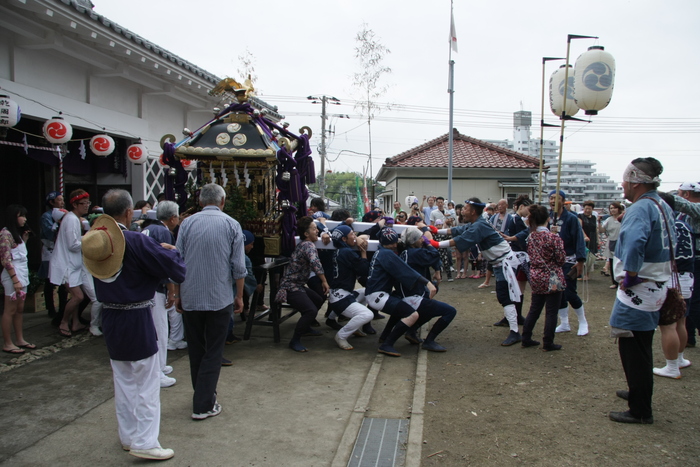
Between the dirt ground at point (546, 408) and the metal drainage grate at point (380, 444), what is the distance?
8.4 inches

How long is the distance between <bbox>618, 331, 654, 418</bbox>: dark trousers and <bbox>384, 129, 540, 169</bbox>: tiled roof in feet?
56.2

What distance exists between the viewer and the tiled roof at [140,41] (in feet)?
23.0

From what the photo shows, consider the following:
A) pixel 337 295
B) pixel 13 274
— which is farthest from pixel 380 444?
pixel 13 274

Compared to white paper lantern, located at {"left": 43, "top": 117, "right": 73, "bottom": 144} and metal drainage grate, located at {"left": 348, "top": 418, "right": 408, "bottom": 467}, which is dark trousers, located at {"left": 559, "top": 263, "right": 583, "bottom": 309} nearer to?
metal drainage grate, located at {"left": 348, "top": 418, "right": 408, "bottom": 467}

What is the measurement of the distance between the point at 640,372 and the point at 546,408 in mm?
891

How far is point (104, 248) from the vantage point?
333cm

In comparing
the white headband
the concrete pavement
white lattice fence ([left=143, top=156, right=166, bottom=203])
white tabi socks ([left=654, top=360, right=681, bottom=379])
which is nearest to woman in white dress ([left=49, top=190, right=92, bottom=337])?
the concrete pavement

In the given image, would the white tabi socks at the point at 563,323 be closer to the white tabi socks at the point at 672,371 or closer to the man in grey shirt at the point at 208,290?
the white tabi socks at the point at 672,371

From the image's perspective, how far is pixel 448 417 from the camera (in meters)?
4.33

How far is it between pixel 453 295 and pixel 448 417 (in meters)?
6.17

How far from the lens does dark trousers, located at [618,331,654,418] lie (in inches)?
155

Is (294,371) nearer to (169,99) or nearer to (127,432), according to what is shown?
(127,432)

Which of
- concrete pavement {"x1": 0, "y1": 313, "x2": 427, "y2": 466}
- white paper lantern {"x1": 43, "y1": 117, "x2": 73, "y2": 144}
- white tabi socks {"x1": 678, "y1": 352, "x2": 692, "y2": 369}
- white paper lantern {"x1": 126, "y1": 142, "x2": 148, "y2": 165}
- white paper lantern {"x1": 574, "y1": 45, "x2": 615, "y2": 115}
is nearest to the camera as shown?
concrete pavement {"x1": 0, "y1": 313, "x2": 427, "y2": 466}

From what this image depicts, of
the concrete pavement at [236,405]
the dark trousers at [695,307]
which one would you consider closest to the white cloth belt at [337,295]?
the concrete pavement at [236,405]
